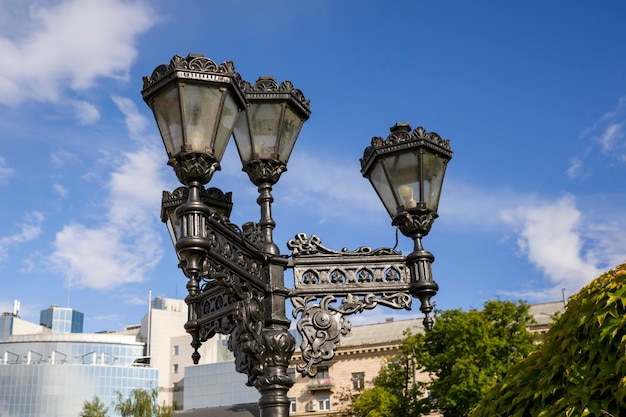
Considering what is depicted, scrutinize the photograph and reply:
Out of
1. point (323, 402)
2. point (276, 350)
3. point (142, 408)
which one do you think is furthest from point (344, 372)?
point (276, 350)

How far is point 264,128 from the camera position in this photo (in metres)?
6.20

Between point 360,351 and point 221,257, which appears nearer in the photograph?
point 221,257

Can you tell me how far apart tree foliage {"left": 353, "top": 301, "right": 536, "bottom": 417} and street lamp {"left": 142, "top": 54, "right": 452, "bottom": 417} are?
1096 inches

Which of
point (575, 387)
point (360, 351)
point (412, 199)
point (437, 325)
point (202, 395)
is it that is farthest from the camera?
point (202, 395)

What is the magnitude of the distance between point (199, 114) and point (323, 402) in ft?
168

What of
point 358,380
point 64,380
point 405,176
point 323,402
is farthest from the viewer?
point 64,380

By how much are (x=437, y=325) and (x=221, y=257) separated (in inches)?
1288

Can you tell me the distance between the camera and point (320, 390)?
53.7 m

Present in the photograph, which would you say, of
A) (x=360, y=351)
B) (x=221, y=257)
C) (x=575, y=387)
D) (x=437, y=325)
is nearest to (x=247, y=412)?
(x=221, y=257)

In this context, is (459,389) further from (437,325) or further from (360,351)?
(360,351)

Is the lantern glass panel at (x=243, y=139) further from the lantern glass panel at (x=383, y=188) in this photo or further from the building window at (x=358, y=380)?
the building window at (x=358, y=380)

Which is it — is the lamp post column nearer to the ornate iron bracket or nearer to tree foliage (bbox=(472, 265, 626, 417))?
the ornate iron bracket

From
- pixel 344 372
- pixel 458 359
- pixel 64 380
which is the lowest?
pixel 458 359

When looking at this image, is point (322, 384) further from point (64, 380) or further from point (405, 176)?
point (405, 176)
